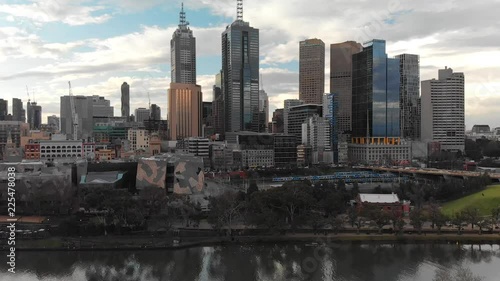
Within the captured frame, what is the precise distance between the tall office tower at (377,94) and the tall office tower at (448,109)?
707 cm

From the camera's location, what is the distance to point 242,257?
15.5 m

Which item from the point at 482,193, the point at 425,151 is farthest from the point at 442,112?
the point at 482,193

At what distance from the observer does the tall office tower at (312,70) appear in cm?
7425

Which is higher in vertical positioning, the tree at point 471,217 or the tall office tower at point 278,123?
the tall office tower at point 278,123

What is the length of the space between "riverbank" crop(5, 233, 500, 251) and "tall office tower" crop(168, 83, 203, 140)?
2134 inches

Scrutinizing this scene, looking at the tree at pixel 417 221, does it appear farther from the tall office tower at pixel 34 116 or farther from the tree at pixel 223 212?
the tall office tower at pixel 34 116

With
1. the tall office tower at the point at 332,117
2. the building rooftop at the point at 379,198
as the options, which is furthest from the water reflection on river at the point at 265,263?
the tall office tower at the point at 332,117

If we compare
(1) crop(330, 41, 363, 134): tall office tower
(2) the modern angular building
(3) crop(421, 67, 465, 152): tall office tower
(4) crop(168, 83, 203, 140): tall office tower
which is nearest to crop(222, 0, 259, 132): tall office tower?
(4) crop(168, 83, 203, 140): tall office tower

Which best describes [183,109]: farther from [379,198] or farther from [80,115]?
[379,198]

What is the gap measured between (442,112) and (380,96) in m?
10.3

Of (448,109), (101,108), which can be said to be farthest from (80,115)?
(448,109)

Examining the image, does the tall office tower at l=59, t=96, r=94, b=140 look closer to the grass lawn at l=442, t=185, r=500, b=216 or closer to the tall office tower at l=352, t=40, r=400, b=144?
the tall office tower at l=352, t=40, r=400, b=144

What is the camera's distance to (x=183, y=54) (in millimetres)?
78688

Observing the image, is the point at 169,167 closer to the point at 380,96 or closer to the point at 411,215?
the point at 411,215
